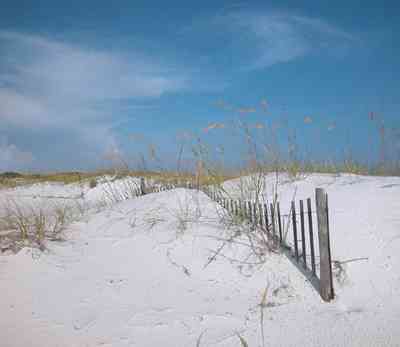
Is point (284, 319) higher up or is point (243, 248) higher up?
point (243, 248)

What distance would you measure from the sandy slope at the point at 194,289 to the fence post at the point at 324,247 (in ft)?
0.34

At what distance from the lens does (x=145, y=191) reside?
259 inches

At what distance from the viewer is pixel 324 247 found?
2.32 metres

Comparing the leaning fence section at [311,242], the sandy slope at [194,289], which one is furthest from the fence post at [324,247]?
the sandy slope at [194,289]

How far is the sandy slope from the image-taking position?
2080 mm

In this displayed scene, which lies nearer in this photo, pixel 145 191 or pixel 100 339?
pixel 100 339

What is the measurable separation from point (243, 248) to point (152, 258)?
885 millimetres

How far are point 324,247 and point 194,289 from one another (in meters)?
1.07

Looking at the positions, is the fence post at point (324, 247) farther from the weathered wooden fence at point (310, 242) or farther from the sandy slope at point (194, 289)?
the sandy slope at point (194, 289)

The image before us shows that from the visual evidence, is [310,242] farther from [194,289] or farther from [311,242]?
[194,289]

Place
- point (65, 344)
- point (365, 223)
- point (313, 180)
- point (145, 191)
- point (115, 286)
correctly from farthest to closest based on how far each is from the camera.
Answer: point (145, 191) < point (313, 180) < point (365, 223) < point (115, 286) < point (65, 344)

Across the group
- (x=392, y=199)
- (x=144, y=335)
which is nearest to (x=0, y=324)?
(x=144, y=335)

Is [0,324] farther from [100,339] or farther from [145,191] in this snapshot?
[145,191]

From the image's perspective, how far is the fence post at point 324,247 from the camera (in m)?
2.30
